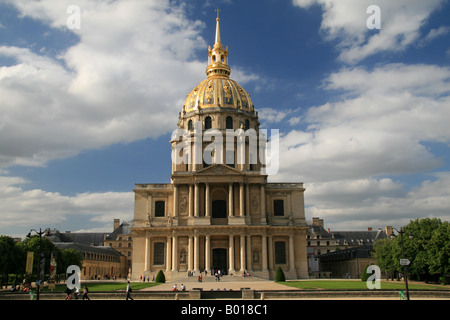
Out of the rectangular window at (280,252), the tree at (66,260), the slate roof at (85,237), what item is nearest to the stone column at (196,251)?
the rectangular window at (280,252)

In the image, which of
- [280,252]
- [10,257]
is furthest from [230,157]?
[10,257]

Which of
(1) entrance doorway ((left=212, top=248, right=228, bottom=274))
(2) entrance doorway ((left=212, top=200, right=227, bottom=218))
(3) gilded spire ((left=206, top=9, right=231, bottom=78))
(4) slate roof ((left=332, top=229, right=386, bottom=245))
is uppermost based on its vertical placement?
(3) gilded spire ((left=206, top=9, right=231, bottom=78))

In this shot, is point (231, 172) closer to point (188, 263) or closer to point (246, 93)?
point (188, 263)

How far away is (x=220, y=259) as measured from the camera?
63.2 meters

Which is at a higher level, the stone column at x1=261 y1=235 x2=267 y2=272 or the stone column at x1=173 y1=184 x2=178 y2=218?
the stone column at x1=173 y1=184 x2=178 y2=218

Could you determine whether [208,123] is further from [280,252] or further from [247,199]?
[280,252]

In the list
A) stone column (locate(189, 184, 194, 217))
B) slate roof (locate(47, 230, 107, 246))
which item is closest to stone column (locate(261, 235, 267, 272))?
stone column (locate(189, 184, 194, 217))

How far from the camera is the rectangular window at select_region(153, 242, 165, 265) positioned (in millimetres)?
63281

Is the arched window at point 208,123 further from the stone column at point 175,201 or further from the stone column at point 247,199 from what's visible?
the stone column at point 247,199

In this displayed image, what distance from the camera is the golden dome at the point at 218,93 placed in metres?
76.7

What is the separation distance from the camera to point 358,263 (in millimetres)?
73125

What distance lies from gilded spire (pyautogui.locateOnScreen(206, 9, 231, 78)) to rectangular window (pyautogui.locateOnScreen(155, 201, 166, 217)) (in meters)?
28.2

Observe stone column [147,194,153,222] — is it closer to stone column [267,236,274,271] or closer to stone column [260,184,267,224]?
stone column [260,184,267,224]
